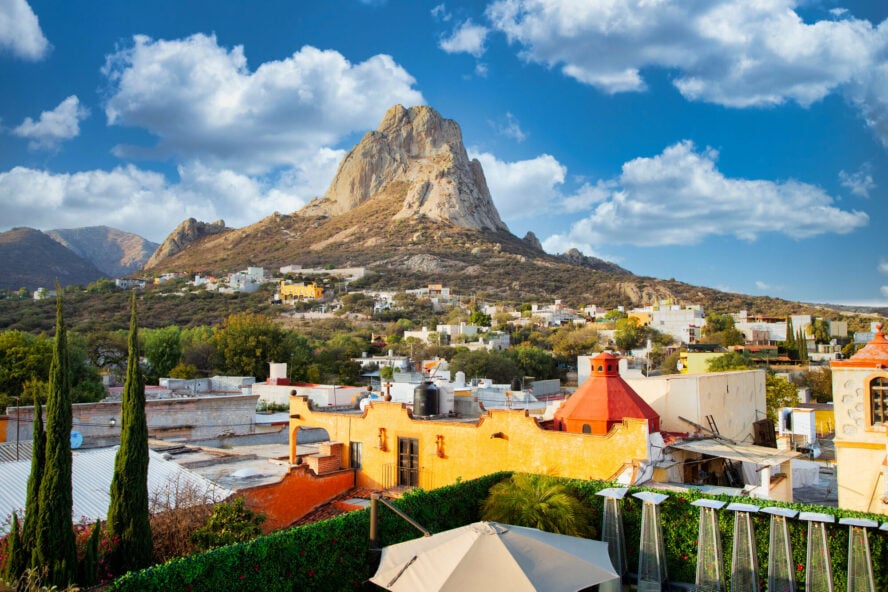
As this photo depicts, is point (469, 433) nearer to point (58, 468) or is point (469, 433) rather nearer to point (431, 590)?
point (431, 590)

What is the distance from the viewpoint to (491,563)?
8.77 m

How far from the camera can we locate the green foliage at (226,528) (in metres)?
11.2

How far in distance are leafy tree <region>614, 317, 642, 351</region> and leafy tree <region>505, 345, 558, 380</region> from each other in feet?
44.8

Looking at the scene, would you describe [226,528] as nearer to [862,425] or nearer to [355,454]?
[355,454]

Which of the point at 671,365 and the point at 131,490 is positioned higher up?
the point at 131,490

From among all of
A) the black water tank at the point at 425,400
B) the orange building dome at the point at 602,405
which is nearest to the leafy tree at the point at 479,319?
the black water tank at the point at 425,400

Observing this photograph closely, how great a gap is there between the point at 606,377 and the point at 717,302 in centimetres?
9864

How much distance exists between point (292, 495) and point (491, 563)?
838 cm

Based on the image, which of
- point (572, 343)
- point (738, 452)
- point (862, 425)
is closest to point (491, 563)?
point (738, 452)

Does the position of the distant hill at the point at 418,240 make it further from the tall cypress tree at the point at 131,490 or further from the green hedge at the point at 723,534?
the tall cypress tree at the point at 131,490

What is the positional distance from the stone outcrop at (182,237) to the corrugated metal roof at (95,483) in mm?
149084

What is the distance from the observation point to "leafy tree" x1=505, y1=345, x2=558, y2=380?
58.3 m

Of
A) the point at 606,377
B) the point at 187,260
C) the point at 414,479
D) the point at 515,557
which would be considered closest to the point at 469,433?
the point at 414,479

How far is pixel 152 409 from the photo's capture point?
22.4 meters
